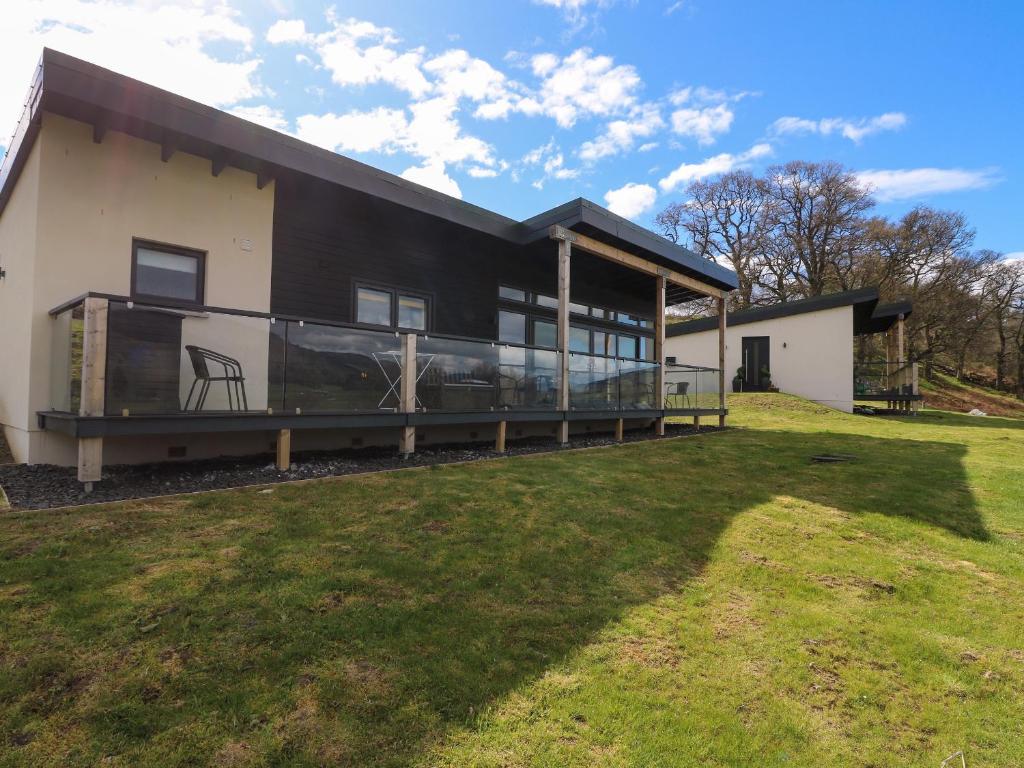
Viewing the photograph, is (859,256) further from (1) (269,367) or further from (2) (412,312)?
(1) (269,367)

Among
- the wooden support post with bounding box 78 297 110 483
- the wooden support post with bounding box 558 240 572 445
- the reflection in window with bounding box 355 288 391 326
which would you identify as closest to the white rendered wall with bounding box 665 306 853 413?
the wooden support post with bounding box 558 240 572 445

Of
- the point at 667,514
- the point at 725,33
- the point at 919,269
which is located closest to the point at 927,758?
the point at 667,514

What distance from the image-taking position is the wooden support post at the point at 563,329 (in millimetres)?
8516

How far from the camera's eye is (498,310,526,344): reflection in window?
10.3 metres

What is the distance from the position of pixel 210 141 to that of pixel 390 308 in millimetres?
3510

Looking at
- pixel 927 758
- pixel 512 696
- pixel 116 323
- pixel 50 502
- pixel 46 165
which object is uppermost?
pixel 46 165

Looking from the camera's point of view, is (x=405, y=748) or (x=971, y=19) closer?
(x=405, y=748)

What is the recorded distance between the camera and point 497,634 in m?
2.68

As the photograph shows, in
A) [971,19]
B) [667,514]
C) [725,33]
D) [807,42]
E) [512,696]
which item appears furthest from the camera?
[807,42]

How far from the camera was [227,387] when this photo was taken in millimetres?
5309

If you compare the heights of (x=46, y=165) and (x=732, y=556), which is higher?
(x=46, y=165)

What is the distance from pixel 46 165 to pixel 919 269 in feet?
139

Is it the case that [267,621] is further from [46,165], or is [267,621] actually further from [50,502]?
[46,165]

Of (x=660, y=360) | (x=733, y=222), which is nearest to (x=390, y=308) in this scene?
(x=660, y=360)
